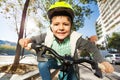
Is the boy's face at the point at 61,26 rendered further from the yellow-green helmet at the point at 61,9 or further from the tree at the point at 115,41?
the tree at the point at 115,41

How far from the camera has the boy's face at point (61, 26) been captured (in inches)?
91.7

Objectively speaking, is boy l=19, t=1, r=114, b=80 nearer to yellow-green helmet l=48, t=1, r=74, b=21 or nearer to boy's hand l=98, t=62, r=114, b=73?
yellow-green helmet l=48, t=1, r=74, b=21

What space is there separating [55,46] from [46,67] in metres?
0.30

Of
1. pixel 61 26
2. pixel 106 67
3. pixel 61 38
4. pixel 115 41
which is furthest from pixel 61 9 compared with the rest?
pixel 115 41

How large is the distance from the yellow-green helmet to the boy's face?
42 millimetres

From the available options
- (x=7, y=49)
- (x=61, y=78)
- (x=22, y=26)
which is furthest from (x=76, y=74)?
(x=7, y=49)

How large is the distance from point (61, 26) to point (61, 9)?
180 mm

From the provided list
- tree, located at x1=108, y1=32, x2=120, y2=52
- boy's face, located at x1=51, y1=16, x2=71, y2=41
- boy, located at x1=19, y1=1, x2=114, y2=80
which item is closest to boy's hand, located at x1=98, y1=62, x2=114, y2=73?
boy, located at x1=19, y1=1, x2=114, y2=80

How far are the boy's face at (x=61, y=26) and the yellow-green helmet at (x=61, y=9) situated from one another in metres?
0.04

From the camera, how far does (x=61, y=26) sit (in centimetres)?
233

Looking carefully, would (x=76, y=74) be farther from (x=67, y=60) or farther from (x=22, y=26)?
(x=22, y=26)

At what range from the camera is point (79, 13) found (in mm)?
24266

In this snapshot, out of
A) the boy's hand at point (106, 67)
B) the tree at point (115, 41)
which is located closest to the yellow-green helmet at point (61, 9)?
the boy's hand at point (106, 67)

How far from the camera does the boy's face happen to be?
2330 millimetres
